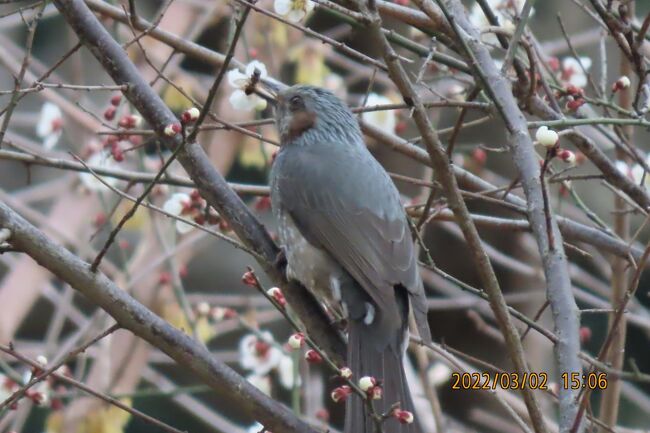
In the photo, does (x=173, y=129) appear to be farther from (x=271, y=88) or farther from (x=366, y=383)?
(x=271, y=88)

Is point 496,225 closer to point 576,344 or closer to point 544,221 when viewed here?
point 544,221

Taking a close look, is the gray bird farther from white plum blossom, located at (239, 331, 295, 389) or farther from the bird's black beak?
white plum blossom, located at (239, 331, 295, 389)

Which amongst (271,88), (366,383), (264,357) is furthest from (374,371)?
(271,88)

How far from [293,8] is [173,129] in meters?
0.72

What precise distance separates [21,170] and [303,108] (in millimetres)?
7349

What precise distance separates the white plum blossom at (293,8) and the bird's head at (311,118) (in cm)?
107

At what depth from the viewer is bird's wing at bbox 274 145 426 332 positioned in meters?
4.17

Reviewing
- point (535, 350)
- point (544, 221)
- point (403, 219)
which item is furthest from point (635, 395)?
point (544, 221)

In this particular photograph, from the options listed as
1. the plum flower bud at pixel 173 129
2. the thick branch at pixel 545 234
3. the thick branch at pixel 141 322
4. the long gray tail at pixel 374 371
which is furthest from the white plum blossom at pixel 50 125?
the thick branch at pixel 545 234

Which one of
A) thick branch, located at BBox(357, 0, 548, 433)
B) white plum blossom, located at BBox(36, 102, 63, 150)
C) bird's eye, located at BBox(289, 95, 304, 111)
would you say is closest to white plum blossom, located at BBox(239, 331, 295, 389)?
bird's eye, located at BBox(289, 95, 304, 111)

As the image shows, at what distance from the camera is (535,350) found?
8.43 meters

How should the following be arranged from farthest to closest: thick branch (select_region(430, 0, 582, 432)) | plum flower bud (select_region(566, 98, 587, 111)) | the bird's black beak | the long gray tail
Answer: the bird's black beak
plum flower bud (select_region(566, 98, 587, 111))
the long gray tail
thick branch (select_region(430, 0, 582, 432))

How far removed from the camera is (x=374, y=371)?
3.73 metres

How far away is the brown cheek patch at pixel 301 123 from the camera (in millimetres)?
5035
